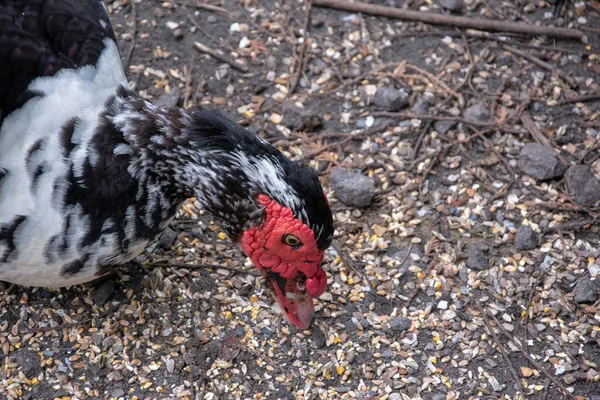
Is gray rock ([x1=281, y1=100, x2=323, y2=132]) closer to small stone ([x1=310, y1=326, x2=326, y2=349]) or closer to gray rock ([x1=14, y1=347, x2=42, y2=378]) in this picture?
small stone ([x1=310, y1=326, x2=326, y2=349])

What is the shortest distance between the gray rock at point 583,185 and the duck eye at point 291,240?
82.6 inches

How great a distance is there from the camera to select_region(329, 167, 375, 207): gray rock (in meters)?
4.59

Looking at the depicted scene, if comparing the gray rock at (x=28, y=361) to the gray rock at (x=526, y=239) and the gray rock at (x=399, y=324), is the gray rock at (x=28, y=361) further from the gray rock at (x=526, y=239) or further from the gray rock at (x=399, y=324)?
the gray rock at (x=526, y=239)

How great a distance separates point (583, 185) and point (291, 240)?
2186mm

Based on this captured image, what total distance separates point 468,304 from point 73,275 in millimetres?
2097

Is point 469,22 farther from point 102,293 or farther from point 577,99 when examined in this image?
point 102,293

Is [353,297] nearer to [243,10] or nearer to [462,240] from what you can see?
[462,240]

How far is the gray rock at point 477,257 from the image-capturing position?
443 cm

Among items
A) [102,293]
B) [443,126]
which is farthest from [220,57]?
[102,293]

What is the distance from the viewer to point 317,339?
4082 millimetres

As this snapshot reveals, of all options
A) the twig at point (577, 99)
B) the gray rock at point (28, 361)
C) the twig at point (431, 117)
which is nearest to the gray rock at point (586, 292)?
the twig at point (431, 117)

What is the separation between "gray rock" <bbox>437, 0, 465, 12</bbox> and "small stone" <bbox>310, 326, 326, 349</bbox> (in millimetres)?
2686

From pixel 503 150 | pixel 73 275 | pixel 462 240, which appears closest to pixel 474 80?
pixel 503 150

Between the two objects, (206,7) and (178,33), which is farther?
(206,7)
